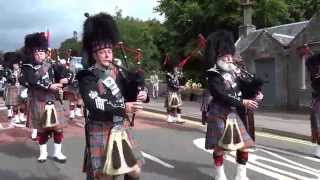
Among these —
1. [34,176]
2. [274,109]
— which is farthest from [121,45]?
[274,109]

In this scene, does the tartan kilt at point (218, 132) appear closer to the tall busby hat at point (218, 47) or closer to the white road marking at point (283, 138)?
the tall busby hat at point (218, 47)

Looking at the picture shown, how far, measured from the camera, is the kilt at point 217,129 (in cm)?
796

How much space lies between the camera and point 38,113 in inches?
406

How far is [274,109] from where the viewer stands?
86.7 feet

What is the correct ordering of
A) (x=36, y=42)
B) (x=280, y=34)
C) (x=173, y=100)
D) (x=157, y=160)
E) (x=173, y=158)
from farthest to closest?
(x=280, y=34) < (x=173, y=100) < (x=173, y=158) < (x=157, y=160) < (x=36, y=42)

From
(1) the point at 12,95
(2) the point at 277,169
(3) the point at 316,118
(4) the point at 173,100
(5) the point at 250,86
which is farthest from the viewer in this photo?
(4) the point at 173,100

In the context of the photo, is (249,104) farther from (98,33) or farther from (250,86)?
(98,33)

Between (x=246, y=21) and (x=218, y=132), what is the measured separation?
25.8 metres

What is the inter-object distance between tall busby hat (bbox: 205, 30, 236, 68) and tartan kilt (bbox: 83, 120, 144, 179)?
230 centimetres

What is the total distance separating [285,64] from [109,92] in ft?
71.4

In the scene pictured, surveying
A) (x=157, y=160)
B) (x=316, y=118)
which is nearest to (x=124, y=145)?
(x=157, y=160)

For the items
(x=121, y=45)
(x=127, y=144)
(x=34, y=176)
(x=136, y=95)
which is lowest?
(x=34, y=176)

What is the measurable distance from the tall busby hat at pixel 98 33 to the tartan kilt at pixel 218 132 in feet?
7.60

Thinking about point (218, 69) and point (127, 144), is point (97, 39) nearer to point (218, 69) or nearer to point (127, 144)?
point (127, 144)
